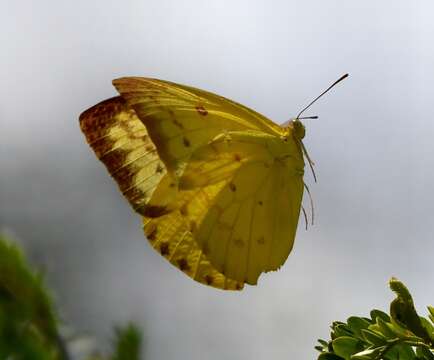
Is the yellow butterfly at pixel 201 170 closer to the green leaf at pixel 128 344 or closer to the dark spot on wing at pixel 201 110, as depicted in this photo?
the dark spot on wing at pixel 201 110

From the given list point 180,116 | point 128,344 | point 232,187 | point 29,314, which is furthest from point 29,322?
point 180,116

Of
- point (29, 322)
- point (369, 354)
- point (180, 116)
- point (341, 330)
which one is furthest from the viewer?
point (29, 322)

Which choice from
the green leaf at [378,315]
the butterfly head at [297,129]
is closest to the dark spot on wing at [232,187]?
the butterfly head at [297,129]

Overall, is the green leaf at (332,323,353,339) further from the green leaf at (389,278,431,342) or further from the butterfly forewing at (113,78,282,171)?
the butterfly forewing at (113,78,282,171)

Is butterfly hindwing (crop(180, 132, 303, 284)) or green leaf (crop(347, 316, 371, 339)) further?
butterfly hindwing (crop(180, 132, 303, 284))

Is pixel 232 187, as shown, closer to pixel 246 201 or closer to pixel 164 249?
pixel 246 201

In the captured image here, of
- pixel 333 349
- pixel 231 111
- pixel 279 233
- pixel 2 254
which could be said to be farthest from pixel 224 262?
pixel 2 254

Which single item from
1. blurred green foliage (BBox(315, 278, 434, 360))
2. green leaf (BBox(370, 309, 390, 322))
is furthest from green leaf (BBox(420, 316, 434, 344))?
green leaf (BBox(370, 309, 390, 322))

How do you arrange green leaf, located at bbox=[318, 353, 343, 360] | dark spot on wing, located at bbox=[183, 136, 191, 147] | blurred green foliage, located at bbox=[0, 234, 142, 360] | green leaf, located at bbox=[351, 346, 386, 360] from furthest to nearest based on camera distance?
blurred green foliage, located at bbox=[0, 234, 142, 360] < dark spot on wing, located at bbox=[183, 136, 191, 147] < green leaf, located at bbox=[318, 353, 343, 360] < green leaf, located at bbox=[351, 346, 386, 360]
